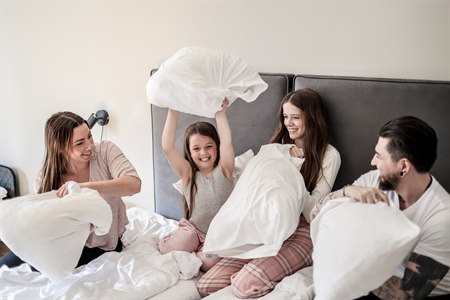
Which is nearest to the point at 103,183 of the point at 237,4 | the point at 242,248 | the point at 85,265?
the point at 85,265

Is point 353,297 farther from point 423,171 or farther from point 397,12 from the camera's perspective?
point 397,12

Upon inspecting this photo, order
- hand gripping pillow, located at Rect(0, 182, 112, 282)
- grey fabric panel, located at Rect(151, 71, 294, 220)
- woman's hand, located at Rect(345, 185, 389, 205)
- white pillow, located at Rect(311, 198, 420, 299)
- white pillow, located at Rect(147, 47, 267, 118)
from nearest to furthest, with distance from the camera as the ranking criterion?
white pillow, located at Rect(311, 198, 420, 299)
woman's hand, located at Rect(345, 185, 389, 205)
hand gripping pillow, located at Rect(0, 182, 112, 282)
white pillow, located at Rect(147, 47, 267, 118)
grey fabric panel, located at Rect(151, 71, 294, 220)

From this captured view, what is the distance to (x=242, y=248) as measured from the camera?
59.0 inches

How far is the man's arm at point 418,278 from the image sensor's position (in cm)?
119

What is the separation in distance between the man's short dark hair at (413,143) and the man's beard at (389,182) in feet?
0.18

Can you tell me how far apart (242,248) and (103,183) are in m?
0.52

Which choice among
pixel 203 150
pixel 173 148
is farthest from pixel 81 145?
pixel 203 150

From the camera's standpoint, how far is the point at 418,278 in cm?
120

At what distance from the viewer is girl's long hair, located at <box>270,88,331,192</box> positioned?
158 cm

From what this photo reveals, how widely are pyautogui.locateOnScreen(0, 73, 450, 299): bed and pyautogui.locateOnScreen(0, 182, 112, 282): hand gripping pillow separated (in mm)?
115

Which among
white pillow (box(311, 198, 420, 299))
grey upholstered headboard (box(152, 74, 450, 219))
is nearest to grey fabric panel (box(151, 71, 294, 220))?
grey upholstered headboard (box(152, 74, 450, 219))

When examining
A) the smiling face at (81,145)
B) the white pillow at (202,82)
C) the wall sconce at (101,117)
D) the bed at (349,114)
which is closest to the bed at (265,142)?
the bed at (349,114)

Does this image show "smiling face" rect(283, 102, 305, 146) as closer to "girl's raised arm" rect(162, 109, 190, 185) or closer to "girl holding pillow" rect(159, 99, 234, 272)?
"girl holding pillow" rect(159, 99, 234, 272)

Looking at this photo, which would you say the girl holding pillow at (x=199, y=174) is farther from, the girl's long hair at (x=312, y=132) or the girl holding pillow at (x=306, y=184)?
the girl's long hair at (x=312, y=132)
